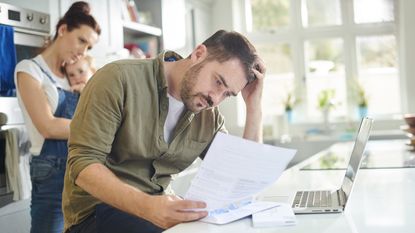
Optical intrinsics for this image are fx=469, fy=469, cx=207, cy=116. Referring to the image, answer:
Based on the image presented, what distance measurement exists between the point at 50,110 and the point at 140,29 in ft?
5.91

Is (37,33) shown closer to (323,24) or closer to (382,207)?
(382,207)

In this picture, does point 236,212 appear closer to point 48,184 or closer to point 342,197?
point 342,197

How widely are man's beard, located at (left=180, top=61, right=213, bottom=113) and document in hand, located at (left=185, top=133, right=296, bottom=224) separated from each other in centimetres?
35

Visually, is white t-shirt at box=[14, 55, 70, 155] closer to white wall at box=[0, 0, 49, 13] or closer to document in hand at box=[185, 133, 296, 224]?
white wall at box=[0, 0, 49, 13]

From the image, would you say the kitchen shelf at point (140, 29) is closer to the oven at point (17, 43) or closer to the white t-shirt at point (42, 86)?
the oven at point (17, 43)

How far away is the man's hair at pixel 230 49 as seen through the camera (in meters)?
1.34

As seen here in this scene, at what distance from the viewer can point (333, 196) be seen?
1.37 m

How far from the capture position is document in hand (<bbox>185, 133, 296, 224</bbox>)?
104 centimetres

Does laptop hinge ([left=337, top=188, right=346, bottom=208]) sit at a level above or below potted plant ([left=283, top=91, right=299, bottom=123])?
below

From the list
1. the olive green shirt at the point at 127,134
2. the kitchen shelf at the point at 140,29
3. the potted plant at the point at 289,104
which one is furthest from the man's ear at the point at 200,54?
the potted plant at the point at 289,104

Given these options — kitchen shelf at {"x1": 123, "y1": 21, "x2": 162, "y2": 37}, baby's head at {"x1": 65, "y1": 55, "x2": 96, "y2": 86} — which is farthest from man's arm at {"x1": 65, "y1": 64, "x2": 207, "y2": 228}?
kitchen shelf at {"x1": 123, "y1": 21, "x2": 162, "y2": 37}

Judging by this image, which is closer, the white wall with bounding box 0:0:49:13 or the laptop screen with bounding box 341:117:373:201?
the laptop screen with bounding box 341:117:373:201

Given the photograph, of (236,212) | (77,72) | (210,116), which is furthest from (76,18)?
(236,212)

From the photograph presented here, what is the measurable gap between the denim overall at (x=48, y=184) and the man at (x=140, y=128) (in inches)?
20.8
